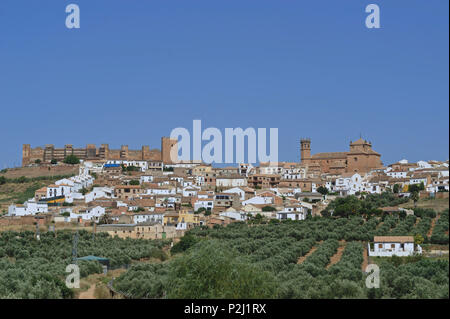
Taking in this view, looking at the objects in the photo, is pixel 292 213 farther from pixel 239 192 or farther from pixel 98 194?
pixel 98 194

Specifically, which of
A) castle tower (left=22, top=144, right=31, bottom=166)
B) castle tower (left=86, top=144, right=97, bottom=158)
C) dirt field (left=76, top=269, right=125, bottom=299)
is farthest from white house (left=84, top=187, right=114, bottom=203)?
castle tower (left=22, top=144, right=31, bottom=166)

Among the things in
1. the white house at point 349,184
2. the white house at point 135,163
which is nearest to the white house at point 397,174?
the white house at point 349,184

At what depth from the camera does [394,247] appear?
26.5 meters

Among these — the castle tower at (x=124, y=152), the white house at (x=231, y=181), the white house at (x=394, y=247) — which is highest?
the castle tower at (x=124, y=152)

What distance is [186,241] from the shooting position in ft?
102

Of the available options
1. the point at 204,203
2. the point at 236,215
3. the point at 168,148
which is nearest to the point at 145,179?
the point at 204,203

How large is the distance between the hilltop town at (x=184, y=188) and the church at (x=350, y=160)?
11cm

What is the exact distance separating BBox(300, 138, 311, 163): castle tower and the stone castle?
1527cm

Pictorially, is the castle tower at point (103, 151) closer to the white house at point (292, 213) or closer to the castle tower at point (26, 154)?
the castle tower at point (26, 154)

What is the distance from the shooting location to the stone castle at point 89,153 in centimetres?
7262

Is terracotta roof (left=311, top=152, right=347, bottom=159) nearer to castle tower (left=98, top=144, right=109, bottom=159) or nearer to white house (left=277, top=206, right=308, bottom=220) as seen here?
castle tower (left=98, top=144, right=109, bottom=159)

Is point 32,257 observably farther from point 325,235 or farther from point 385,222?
point 385,222
